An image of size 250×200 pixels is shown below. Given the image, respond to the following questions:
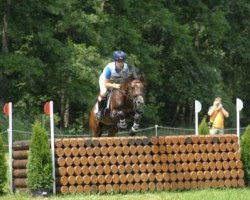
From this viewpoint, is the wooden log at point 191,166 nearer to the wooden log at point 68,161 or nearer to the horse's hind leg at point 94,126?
the wooden log at point 68,161

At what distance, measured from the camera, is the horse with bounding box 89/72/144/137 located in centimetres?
1242

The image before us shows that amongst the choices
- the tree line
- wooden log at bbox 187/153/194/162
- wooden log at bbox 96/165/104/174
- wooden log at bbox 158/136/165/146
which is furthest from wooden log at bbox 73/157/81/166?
the tree line

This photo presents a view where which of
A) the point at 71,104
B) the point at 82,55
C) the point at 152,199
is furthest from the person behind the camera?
the point at 71,104

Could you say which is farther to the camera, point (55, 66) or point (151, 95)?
point (151, 95)

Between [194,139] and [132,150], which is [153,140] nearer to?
[132,150]

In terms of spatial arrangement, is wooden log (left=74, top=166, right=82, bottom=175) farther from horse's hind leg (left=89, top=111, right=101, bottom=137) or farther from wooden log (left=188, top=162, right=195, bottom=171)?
horse's hind leg (left=89, top=111, right=101, bottom=137)

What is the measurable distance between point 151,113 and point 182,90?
280 cm

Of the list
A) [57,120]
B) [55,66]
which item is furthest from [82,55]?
[57,120]

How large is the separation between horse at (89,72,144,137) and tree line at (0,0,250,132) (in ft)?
53.7

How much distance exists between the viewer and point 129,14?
36.4 meters

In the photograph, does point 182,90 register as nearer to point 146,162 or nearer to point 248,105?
point 248,105

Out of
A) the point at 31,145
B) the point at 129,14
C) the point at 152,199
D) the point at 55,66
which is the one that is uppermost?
the point at 129,14

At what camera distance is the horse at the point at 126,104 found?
12.4m

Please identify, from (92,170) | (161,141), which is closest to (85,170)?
(92,170)
